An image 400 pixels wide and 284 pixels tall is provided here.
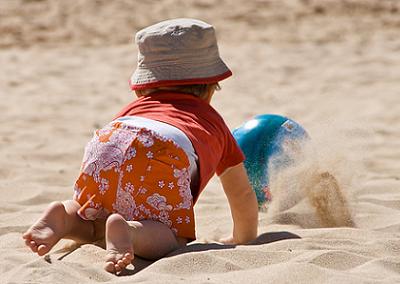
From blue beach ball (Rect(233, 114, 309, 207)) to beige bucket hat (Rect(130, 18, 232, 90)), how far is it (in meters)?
0.71

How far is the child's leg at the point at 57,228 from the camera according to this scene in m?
3.20

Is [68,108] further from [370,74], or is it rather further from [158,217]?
[158,217]

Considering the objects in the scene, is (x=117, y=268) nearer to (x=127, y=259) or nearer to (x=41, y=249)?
(x=127, y=259)

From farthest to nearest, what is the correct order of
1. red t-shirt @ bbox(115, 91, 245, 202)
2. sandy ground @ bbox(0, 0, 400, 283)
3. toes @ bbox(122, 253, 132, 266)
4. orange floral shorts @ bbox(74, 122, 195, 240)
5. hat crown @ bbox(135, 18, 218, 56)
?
hat crown @ bbox(135, 18, 218, 56), red t-shirt @ bbox(115, 91, 245, 202), orange floral shorts @ bbox(74, 122, 195, 240), sandy ground @ bbox(0, 0, 400, 283), toes @ bbox(122, 253, 132, 266)

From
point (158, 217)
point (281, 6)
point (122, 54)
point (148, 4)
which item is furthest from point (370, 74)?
point (158, 217)

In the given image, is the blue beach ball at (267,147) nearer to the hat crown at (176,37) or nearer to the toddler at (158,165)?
the toddler at (158,165)

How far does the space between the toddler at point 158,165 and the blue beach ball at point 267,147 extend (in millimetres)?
511

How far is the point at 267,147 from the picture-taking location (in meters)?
4.27

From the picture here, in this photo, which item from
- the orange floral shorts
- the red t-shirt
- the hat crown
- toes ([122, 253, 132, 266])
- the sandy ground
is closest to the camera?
toes ([122, 253, 132, 266])

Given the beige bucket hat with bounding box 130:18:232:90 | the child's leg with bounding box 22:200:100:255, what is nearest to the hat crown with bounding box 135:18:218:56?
the beige bucket hat with bounding box 130:18:232:90

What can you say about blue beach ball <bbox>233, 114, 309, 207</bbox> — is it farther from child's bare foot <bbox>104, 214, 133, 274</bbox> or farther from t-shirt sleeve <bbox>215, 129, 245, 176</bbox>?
child's bare foot <bbox>104, 214, 133, 274</bbox>

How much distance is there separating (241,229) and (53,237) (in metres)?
0.84

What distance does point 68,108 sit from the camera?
7359mm

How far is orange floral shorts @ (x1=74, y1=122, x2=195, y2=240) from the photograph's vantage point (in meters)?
3.29
